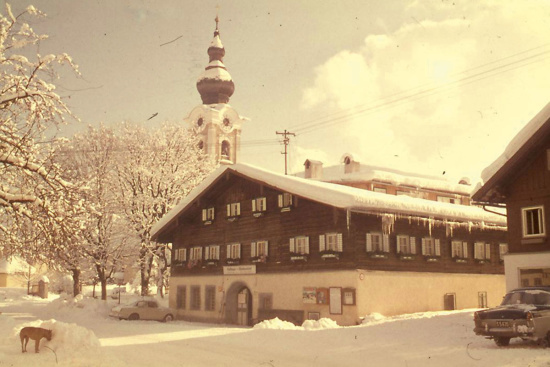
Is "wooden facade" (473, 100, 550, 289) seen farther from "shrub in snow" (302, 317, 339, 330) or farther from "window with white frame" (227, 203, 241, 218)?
"window with white frame" (227, 203, 241, 218)

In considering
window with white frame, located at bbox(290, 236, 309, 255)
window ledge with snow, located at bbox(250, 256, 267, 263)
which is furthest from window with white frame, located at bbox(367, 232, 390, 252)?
window ledge with snow, located at bbox(250, 256, 267, 263)

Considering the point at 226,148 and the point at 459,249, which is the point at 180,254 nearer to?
the point at 459,249

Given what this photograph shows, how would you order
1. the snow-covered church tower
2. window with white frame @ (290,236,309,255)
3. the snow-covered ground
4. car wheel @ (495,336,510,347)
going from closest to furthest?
the snow-covered ground → car wheel @ (495,336,510,347) → window with white frame @ (290,236,309,255) → the snow-covered church tower

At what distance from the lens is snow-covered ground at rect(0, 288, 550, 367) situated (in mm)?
14156

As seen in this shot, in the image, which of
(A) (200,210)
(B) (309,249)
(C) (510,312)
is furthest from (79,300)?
(C) (510,312)

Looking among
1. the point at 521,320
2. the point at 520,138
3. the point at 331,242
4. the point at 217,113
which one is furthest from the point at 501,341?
the point at 217,113

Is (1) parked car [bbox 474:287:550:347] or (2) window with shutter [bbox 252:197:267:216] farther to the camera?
(2) window with shutter [bbox 252:197:267:216]

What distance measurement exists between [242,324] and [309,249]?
729 centimetres

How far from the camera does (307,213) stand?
3070 cm

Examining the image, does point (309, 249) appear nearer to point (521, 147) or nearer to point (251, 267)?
point (251, 267)

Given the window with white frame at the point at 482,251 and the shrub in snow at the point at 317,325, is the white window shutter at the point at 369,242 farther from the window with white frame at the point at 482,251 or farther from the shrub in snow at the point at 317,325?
the window with white frame at the point at 482,251

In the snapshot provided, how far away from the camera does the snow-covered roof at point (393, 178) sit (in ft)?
158

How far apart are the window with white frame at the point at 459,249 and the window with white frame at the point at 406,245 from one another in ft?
10.9

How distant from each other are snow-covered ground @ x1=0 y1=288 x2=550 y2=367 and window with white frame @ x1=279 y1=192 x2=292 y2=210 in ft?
32.1
